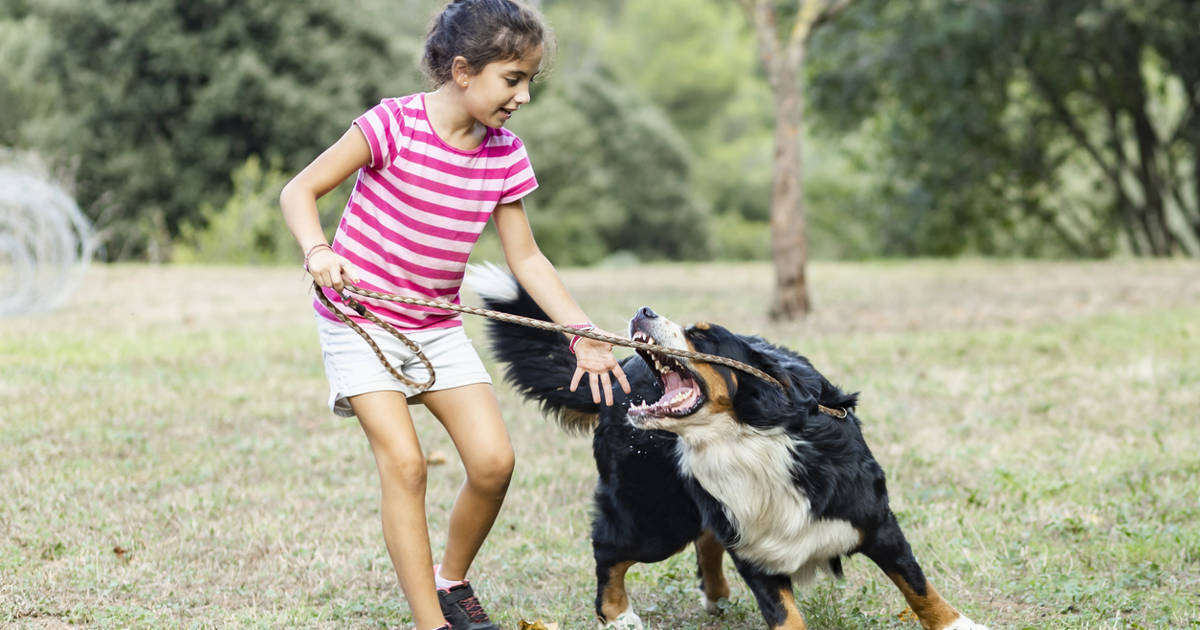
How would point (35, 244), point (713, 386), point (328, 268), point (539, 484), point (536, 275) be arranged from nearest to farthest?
point (328, 268) → point (713, 386) → point (536, 275) → point (539, 484) → point (35, 244)

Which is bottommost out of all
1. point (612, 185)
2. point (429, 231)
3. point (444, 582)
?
point (444, 582)

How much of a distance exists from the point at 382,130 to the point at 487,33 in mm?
379

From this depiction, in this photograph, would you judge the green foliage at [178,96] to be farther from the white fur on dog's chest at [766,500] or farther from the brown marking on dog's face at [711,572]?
the white fur on dog's chest at [766,500]

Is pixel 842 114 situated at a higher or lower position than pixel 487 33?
higher

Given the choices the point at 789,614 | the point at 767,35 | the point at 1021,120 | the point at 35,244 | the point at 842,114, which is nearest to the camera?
the point at 789,614

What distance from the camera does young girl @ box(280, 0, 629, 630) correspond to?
304cm

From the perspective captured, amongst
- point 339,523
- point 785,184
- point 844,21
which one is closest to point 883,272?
point 844,21

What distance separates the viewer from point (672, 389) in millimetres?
3178

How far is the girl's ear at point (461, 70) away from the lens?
9.99ft

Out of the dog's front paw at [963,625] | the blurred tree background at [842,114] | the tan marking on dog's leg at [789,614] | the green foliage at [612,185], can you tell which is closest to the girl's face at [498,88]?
the tan marking on dog's leg at [789,614]

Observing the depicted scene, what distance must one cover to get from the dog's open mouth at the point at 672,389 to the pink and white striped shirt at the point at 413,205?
1.94 feet

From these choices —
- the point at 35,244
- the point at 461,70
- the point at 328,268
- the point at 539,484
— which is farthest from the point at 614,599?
the point at 35,244

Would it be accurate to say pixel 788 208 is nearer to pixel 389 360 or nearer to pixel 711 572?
pixel 711 572

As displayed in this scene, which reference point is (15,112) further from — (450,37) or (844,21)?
(450,37)
